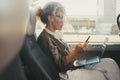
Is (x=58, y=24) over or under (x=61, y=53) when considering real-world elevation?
over

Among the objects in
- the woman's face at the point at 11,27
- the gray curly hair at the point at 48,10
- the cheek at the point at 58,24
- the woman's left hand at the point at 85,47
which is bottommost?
the woman's left hand at the point at 85,47

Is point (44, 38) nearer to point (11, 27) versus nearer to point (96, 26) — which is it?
point (96, 26)

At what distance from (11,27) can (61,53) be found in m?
1.28

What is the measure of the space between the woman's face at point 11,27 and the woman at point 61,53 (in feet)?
3.69

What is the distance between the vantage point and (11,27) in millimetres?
328

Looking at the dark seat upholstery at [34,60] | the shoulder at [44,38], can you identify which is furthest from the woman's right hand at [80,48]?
the dark seat upholstery at [34,60]

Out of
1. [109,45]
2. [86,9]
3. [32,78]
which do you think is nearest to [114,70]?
[109,45]

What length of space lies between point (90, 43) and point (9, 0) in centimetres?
156

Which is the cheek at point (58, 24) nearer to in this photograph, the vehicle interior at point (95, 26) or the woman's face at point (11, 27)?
the vehicle interior at point (95, 26)

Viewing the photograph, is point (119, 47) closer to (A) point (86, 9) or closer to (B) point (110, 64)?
(B) point (110, 64)

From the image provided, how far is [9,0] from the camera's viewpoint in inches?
12.6

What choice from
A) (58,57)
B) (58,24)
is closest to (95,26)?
(58,24)

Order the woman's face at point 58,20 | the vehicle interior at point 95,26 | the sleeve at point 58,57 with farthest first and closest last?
the vehicle interior at point 95,26 → the woman's face at point 58,20 → the sleeve at point 58,57

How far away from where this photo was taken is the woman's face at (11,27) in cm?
32
